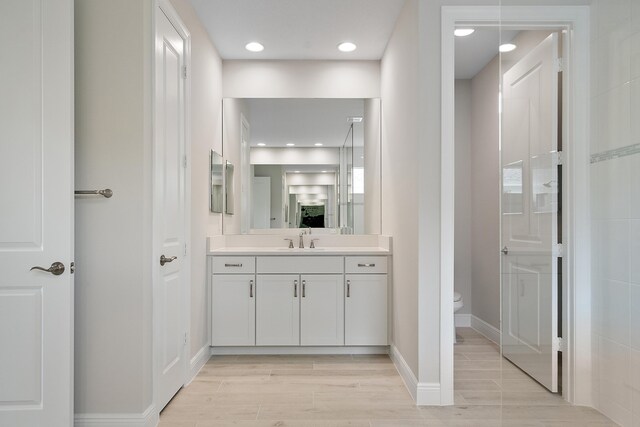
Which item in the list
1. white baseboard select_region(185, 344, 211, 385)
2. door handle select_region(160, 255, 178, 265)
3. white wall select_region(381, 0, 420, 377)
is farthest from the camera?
white baseboard select_region(185, 344, 211, 385)

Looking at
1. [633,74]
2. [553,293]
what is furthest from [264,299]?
[633,74]

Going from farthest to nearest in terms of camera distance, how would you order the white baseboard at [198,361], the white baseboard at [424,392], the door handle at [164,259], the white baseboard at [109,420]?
the white baseboard at [198,361]
the white baseboard at [424,392]
the door handle at [164,259]
the white baseboard at [109,420]

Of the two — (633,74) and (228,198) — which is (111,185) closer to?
(228,198)

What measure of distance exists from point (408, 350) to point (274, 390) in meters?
0.91

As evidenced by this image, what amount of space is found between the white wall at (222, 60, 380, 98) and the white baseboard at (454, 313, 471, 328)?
7.84 feet

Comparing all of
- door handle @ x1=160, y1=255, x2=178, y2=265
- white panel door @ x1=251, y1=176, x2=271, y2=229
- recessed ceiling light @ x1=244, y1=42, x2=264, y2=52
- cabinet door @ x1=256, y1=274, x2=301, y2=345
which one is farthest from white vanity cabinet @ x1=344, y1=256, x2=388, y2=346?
recessed ceiling light @ x1=244, y1=42, x2=264, y2=52

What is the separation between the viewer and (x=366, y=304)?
11.0 ft

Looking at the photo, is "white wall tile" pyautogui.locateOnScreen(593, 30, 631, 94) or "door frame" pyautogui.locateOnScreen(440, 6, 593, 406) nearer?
"white wall tile" pyautogui.locateOnScreen(593, 30, 631, 94)

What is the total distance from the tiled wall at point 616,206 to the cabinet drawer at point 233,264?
95.5 inches

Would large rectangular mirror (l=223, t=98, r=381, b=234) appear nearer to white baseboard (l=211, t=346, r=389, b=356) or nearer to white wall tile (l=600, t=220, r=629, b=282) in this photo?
white baseboard (l=211, t=346, r=389, b=356)

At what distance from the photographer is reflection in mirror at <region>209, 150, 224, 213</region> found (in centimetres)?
339

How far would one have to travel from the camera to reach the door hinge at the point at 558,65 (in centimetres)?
157

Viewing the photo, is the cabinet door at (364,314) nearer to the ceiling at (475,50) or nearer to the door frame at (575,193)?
the door frame at (575,193)

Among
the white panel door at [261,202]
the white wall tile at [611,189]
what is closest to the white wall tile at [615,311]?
the white wall tile at [611,189]
